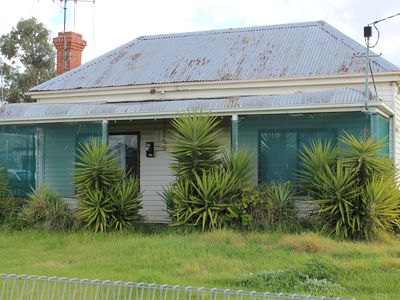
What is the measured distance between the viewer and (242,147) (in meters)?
Answer: 11.5

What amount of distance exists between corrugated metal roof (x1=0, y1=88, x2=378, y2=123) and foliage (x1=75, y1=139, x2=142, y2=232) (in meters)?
1.20

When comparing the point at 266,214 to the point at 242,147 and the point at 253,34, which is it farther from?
the point at 253,34

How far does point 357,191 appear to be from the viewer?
978cm

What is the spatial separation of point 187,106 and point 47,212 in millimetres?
3684

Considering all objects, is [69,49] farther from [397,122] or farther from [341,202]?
[341,202]

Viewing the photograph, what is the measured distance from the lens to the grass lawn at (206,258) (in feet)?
23.7

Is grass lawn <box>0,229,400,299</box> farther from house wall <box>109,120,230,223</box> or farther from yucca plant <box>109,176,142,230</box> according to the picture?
house wall <box>109,120,230,223</box>

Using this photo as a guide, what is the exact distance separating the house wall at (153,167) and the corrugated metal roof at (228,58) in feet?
3.72

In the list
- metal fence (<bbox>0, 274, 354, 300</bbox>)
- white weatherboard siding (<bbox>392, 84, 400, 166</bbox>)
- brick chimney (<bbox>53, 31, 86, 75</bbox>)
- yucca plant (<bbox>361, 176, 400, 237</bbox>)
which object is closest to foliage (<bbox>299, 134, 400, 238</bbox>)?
yucca plant (<bbox>361, 176, 400, 237</bbox>)

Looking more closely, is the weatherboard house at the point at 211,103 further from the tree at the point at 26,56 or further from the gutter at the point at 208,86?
the tree at the point at 26,56

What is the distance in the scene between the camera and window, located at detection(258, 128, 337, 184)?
1120cm

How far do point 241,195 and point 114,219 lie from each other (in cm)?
265

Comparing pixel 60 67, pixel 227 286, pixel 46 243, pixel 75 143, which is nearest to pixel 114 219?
pixel 46 243

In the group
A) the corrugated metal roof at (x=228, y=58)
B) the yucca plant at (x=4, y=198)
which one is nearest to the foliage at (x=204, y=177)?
the corrugated metal roof at (x=228, y=58)
